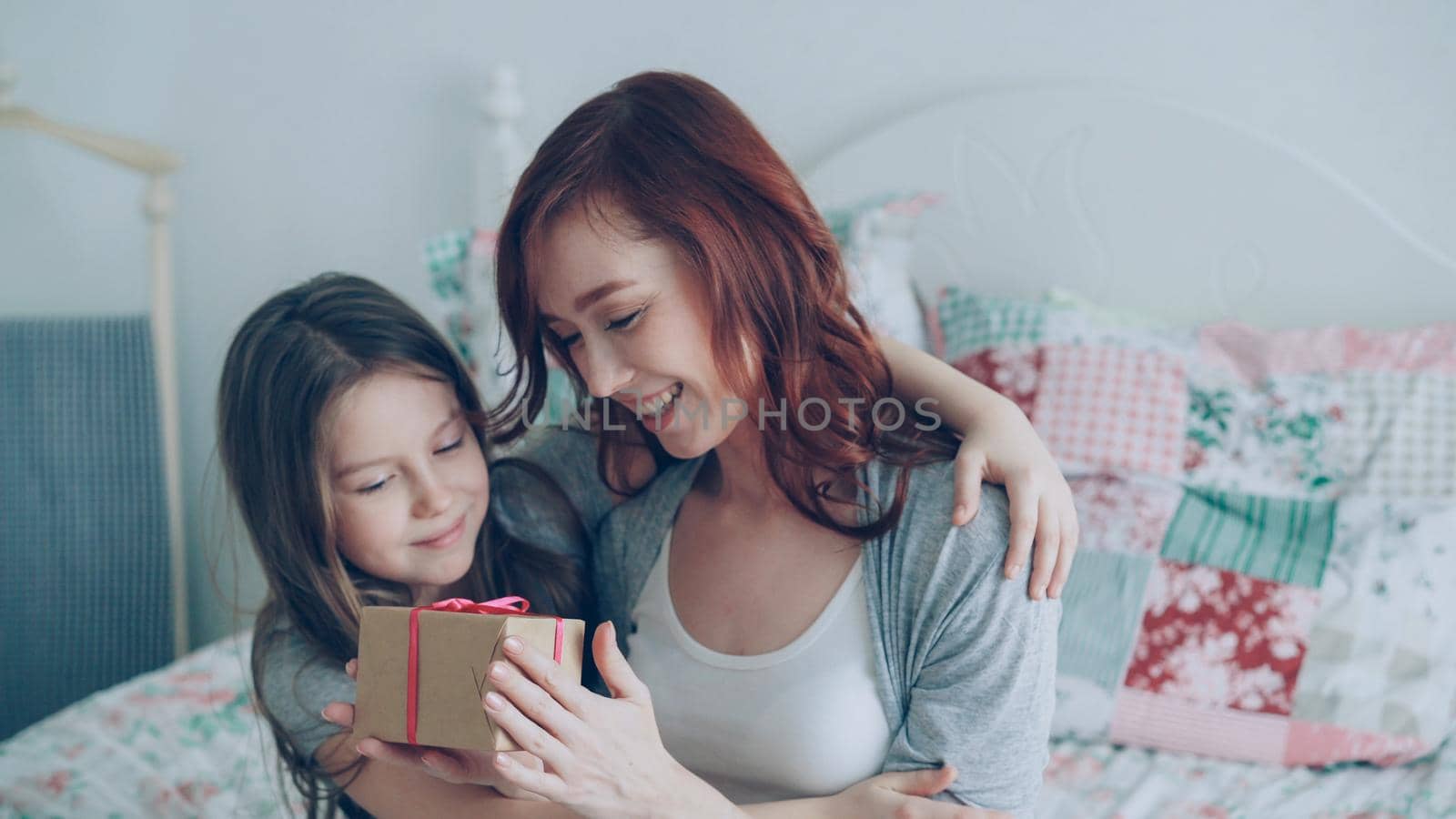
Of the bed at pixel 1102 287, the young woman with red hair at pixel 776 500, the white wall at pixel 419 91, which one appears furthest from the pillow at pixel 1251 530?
the young woman with red hair at pixel 776 500

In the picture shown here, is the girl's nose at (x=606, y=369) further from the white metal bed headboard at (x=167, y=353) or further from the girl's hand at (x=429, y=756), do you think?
the white metal bed headboard at (x=167, y=353)

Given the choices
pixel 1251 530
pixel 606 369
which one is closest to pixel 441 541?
pixel 606 369

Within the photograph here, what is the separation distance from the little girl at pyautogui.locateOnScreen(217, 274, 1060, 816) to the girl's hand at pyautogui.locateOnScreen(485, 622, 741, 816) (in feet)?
0.91

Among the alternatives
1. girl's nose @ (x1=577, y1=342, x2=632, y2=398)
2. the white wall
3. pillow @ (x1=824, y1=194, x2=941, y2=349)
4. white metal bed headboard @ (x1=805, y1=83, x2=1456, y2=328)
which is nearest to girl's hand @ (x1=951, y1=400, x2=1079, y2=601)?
girl's nose @ (x1=577, y1=342, x2=632, y2=398)

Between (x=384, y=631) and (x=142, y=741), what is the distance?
3.15 ft

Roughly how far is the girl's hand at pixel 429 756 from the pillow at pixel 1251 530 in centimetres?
84

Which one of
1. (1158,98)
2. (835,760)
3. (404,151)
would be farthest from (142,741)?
(1158,98)

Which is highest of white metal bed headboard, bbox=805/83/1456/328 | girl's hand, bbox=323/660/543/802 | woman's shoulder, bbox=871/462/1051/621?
white metal bed headboard, bbox=805/83/1456/328

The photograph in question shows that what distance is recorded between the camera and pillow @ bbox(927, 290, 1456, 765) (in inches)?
53.7

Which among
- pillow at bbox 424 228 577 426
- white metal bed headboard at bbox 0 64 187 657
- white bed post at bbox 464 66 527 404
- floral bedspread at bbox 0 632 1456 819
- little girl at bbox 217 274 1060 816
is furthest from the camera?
Answer: white metal bed headboard at bbox 0 64 187 657

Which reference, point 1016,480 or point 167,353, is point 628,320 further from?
point 167,353

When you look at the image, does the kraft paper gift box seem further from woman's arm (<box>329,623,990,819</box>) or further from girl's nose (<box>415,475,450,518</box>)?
girl's nose (<box>415,475,450,518</box>)

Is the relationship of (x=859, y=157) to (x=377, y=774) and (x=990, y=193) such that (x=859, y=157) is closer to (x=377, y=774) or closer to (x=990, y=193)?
(x=990, y=193)

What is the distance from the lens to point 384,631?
2.78 feet
